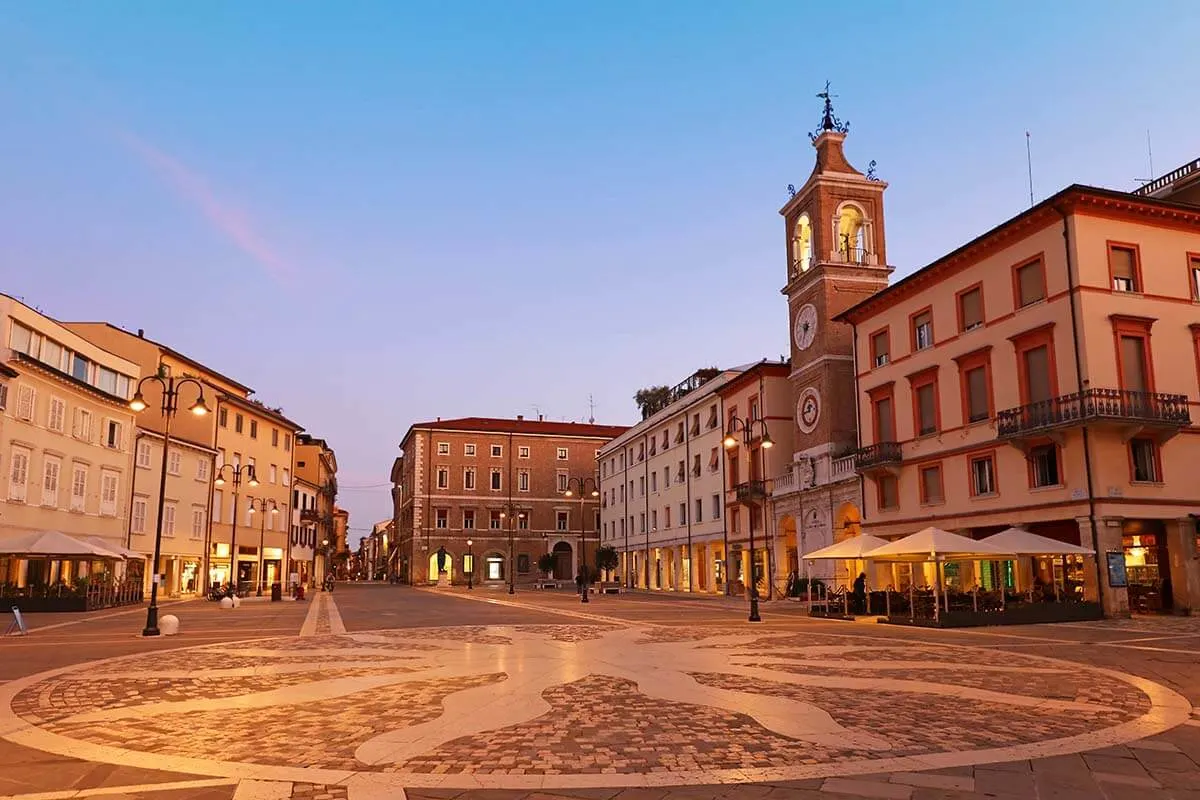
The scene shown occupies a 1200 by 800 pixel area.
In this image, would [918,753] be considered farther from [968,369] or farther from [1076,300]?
[968,369]

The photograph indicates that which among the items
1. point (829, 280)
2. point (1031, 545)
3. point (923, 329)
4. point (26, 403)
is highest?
point (829, 280)

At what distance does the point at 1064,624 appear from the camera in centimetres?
2552

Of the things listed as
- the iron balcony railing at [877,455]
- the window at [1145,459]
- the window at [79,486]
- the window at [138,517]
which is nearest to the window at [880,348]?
the iron balcony railing at [877,455]

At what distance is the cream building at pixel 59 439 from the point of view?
3691cm

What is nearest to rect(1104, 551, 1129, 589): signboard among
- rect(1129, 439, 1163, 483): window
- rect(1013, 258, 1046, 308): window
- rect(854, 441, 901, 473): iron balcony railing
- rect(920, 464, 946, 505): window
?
rect(1129, 439, 1163, 483): window

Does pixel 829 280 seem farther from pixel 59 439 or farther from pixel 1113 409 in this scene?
pixel 59 439

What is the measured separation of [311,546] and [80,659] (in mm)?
70737

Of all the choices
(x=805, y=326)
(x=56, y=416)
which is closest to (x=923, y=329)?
(x=805, y=326)

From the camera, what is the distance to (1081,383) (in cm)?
2800

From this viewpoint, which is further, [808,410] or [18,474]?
[808,410]

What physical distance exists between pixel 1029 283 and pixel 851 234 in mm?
15923

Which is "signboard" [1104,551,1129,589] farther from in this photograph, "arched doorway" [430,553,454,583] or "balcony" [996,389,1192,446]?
"arched doorway" [430,553,454,583]

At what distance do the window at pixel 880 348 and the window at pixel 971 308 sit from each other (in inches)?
189

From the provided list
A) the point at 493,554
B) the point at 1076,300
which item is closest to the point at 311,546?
the point at 493,554
